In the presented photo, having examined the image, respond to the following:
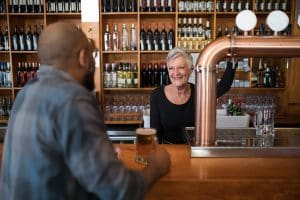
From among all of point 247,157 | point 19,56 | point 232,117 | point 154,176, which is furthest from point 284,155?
point 19,56

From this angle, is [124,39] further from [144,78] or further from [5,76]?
[5,76]

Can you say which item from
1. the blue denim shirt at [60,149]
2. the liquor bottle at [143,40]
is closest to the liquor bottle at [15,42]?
the liquor bottle at [143,40]

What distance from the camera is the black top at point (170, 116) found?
6.89ft

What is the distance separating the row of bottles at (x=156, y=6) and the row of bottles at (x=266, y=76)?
1.17 metres

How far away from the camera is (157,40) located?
397 cm

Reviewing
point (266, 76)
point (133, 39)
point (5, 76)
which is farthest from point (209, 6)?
point (5, 76)

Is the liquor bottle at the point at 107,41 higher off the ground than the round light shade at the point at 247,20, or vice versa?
the liquor bottle at the point at 107,41

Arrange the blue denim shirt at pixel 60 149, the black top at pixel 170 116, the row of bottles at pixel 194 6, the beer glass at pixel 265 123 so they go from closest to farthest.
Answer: the blue denim shirt at pixel 60 149 < the beer glass at pixel 265 123 < the black top at pixel 170 116 < the row of bottles at pixel 194 6

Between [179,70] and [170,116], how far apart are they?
285 millimetres

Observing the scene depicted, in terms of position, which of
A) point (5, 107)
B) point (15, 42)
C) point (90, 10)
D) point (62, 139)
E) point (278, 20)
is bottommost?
point (5, 107)

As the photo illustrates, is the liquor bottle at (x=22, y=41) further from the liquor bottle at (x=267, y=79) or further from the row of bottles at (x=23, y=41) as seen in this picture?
the liquor bottle at (x=267, y=79)

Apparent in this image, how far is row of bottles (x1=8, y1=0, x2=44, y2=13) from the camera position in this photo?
3918mm

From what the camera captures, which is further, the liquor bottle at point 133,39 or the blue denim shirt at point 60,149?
the liquor bottle at point 133,39

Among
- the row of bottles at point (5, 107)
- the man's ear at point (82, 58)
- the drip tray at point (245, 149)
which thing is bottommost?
the row of bottles at point (5, 107)
